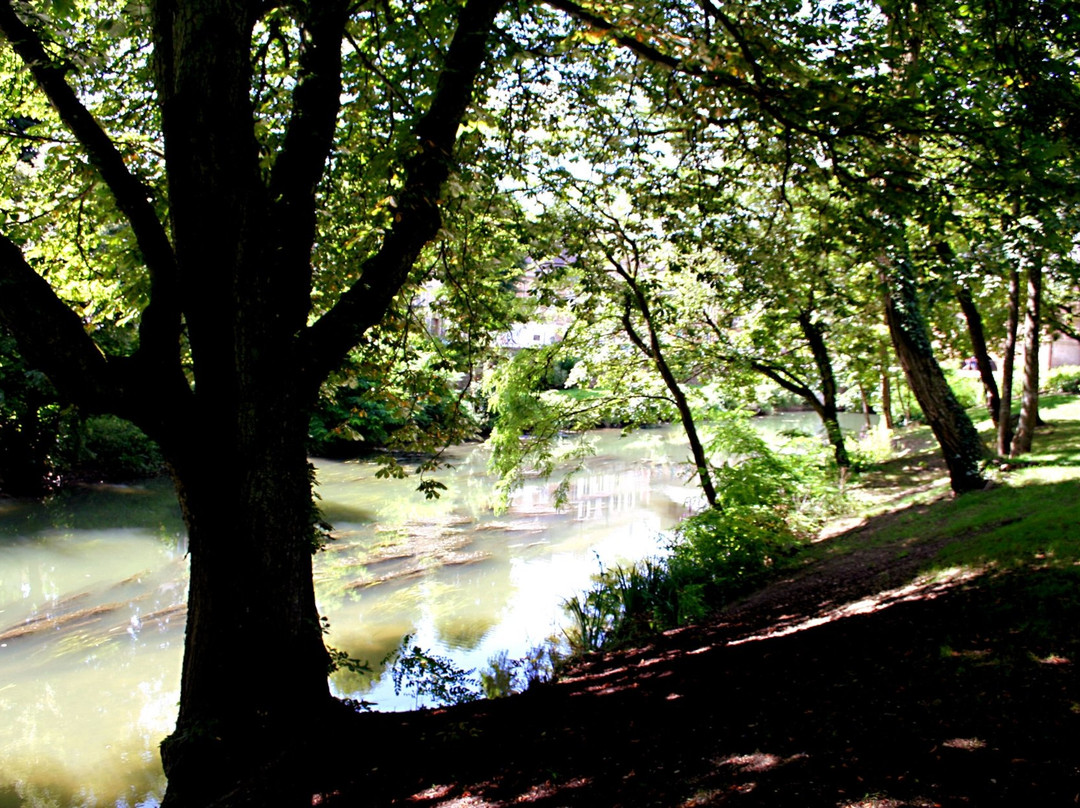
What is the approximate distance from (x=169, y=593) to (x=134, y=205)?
9.36m

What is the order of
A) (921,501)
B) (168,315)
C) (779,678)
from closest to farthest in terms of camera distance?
(168,315) < (779,678) < (921,501)

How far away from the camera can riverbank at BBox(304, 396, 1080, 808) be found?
2.84 m

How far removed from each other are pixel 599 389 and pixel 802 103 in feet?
25.9

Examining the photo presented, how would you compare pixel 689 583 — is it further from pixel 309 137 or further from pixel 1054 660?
pixel 309 137

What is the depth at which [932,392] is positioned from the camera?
375 inches

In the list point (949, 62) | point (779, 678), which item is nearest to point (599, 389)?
point (949, 62)

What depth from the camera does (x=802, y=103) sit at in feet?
15.7

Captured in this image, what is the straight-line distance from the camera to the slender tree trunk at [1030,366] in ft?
30.5

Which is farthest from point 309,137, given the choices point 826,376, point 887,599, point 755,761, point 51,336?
point 826,376

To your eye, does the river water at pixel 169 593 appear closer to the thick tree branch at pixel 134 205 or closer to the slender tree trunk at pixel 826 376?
the thick tree branch at pixel 134 205

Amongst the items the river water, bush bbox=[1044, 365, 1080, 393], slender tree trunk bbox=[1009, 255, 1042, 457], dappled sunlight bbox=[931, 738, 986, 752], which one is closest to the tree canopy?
the river water

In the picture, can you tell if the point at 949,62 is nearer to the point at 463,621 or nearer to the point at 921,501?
the point at 921,501

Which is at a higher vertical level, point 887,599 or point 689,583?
point 887,599

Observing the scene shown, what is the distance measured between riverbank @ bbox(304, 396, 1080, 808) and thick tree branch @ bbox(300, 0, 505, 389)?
7.99 feet
